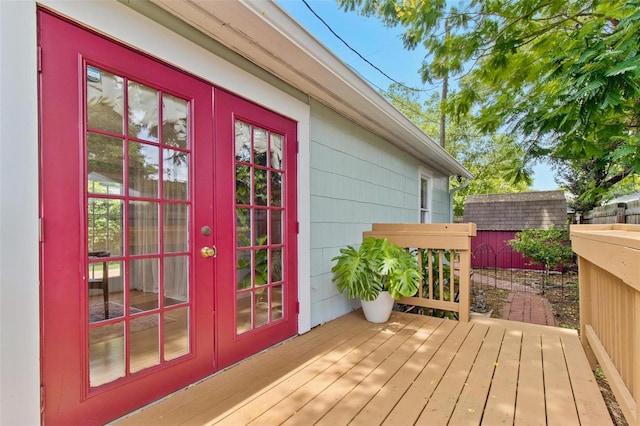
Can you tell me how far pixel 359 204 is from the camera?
165 inches

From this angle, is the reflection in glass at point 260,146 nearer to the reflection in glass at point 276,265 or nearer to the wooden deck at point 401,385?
the reflection in glass at point 276,265

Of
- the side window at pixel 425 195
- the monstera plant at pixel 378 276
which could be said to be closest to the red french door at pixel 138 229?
the monstera plant at pixel 378 276

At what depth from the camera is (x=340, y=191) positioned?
3.74m

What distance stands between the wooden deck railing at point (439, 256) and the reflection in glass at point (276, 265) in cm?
153

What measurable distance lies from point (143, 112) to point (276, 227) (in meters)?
1.35

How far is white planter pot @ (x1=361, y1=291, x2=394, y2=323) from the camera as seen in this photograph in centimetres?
324

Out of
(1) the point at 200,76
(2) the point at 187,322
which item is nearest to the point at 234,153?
(1) the point at 200,76

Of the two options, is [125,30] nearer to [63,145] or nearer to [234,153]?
[63,145]

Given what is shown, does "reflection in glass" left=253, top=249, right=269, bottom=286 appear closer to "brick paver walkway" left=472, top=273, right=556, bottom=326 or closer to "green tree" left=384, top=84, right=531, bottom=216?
"brick paver walkway" left=472, top=273, right=556, bottom=326

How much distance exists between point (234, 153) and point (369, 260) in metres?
1.69

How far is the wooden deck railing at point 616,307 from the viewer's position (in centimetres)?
128

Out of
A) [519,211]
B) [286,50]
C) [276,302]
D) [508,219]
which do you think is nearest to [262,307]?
[276,302]

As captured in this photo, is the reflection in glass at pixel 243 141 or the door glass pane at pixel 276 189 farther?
the door glass pane at pixel 276 189

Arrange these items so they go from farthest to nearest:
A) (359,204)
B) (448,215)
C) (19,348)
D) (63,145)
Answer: (448,215) → (359,204) → (63,145) → (19,348)
